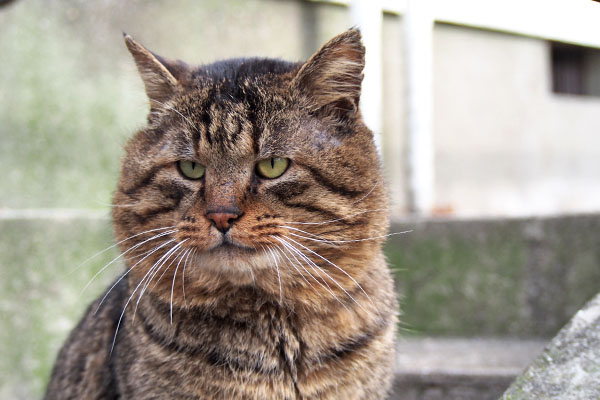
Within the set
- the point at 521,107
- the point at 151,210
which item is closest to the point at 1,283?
the point at 151,210

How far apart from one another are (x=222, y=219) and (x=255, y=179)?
17cm

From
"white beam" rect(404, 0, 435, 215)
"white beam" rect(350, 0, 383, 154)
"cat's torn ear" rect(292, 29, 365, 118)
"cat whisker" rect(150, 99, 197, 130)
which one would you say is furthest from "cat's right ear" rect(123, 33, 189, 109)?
"white beam" rect(404, 0, 435, 215)

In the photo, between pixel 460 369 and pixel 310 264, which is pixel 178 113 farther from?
pixel 460 369

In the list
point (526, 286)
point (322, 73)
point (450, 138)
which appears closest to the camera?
point (322, 73)

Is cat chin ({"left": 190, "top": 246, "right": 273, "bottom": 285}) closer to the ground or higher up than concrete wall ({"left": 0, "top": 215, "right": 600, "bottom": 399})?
higher up

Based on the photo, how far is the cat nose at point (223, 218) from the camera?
4.63 feet

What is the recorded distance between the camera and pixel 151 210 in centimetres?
162

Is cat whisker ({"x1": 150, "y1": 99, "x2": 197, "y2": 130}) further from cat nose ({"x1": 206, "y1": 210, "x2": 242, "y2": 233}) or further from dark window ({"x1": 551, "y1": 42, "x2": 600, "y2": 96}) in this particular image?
dark window ({"x1": 551, "y1": 42, "x2": 600, "y2": 96})

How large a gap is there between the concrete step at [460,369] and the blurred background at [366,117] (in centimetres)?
2

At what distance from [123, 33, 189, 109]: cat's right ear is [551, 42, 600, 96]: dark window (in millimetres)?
5936

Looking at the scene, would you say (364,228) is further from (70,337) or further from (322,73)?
(70,337)

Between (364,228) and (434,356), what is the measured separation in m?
1.31

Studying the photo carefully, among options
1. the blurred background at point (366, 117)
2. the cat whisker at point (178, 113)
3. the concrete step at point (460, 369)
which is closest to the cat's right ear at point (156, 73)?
the cat whisker at point (178, 113)

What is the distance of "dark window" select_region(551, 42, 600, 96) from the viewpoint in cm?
656
